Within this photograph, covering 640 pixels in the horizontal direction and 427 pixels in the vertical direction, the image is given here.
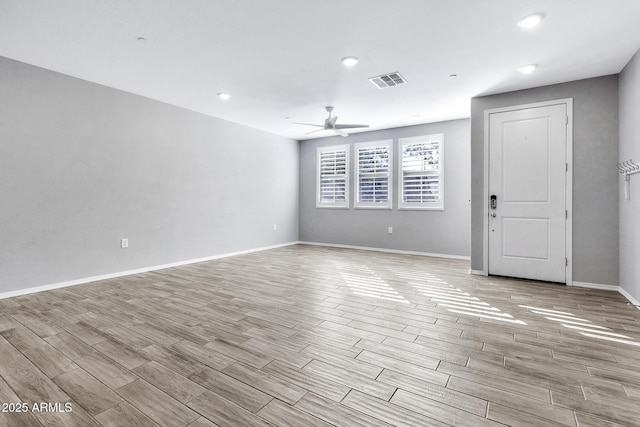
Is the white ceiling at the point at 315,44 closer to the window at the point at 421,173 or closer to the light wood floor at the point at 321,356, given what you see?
the window at the point at 421,173

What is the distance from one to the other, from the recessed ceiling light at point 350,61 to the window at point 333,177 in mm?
3640

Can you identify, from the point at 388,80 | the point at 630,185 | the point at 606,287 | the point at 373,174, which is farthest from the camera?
the point at 373,174

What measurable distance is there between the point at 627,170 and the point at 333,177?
16.6ft

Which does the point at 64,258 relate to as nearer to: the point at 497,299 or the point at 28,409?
the point at 28,409

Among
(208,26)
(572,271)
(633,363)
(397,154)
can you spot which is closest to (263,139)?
(397,154)

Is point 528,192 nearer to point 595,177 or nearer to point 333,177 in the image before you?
point 595,177

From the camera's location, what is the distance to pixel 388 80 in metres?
3.93

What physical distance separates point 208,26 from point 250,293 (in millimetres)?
2711

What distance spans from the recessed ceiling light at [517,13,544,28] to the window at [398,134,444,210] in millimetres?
3312

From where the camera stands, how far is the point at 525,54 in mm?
3193

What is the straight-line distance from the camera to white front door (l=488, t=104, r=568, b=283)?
3.97 meters

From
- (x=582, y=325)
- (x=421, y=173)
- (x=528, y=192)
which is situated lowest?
(x=582, y=325)

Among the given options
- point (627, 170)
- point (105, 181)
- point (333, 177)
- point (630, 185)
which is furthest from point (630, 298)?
point (105, 181)

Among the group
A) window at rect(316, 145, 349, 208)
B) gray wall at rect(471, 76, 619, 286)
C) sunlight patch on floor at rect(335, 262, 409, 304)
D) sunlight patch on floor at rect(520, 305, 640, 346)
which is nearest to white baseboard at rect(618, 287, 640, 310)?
gray wall at rect(471, 76, 619, 286)
